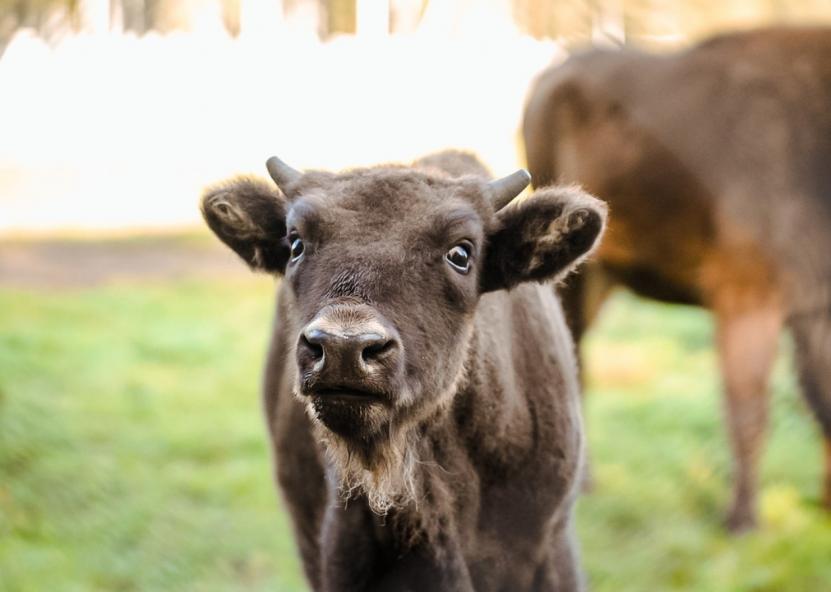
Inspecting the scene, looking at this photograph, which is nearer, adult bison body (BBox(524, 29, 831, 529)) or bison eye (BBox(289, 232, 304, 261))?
bison eye (BBox(289, 232, 304, 261))

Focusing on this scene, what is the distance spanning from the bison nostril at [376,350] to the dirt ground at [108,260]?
8612 mm

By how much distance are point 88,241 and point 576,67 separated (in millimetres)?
7319

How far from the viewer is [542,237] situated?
3852 mm

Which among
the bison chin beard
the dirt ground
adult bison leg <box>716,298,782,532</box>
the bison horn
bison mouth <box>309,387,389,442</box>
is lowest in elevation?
the dirt ground

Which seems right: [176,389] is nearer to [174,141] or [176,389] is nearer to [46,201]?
[46,201]

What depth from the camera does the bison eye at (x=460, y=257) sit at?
3.66 m

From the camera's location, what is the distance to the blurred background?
6.20 metres

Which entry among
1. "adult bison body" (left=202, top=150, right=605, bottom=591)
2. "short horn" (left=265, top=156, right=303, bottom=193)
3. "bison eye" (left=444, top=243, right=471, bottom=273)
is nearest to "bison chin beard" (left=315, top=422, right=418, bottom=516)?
"adult bison body" (left=202, top=150, right=605, bottom=591)

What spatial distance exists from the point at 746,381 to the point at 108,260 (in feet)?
25.2

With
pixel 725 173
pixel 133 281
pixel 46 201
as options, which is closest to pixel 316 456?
pixel 725 173

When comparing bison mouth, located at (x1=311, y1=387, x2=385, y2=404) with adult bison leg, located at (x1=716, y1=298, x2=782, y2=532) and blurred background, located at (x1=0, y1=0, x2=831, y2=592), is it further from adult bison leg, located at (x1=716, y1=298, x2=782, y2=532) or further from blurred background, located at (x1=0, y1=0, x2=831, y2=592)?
adult bison leg, located at (x1=716, y1=298, x2=782, y2=532)

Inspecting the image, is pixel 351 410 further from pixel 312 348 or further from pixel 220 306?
pixel 220 306

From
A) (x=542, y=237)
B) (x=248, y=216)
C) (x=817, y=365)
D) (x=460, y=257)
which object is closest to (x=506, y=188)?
(x=542, y=237)

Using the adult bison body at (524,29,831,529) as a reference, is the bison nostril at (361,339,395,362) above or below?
above
